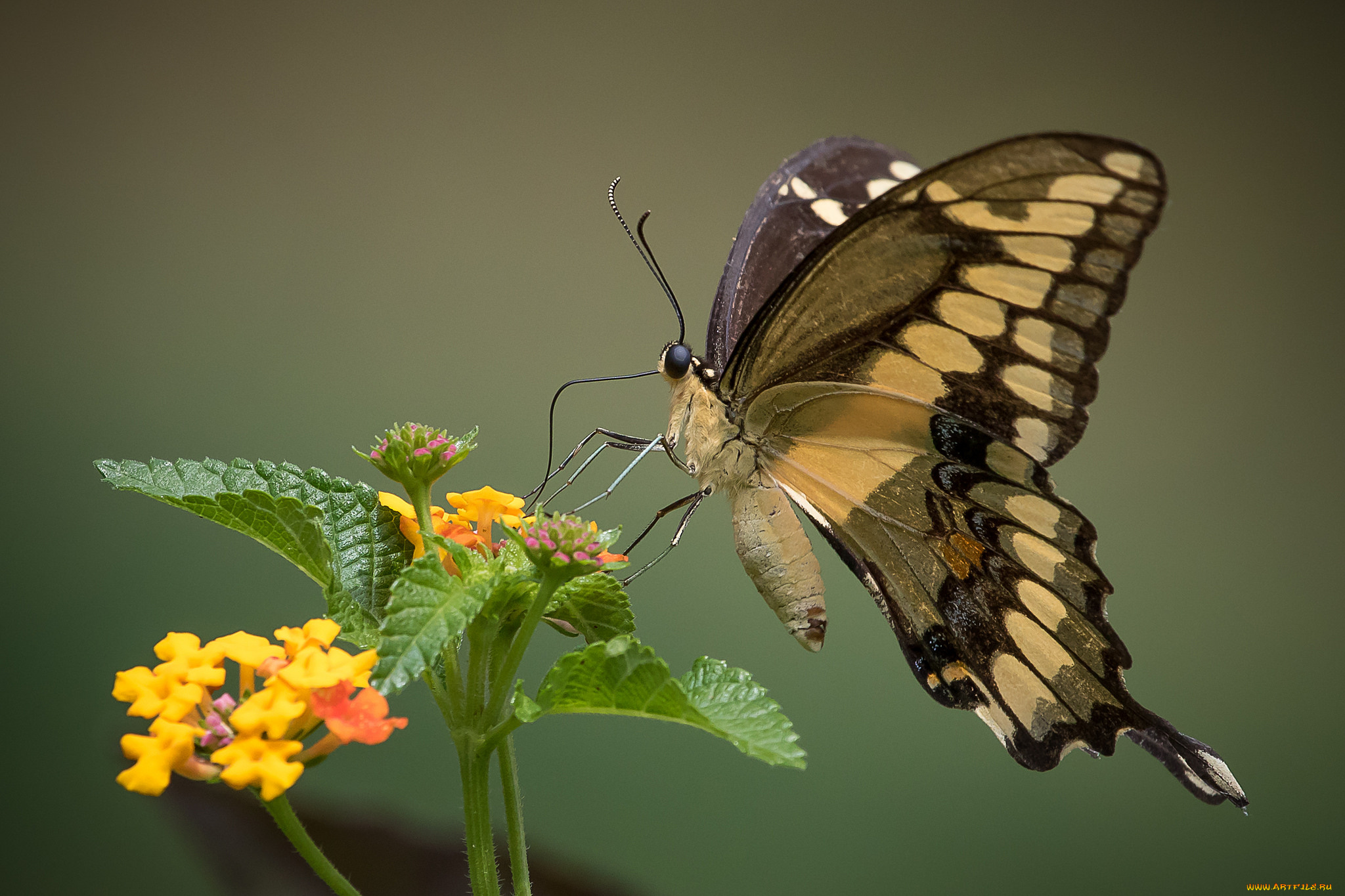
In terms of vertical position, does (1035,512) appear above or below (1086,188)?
below

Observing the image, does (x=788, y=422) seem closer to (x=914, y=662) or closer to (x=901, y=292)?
(x=901, y=292)

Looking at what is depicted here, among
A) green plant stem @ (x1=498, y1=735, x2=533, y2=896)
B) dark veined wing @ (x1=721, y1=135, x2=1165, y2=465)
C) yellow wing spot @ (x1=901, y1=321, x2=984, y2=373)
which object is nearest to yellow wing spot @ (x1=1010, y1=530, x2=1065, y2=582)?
dark veined wing @ (x1=721, y1=135, x2=1165, y2=465)

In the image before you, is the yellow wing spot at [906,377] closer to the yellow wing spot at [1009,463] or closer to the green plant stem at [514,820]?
the yellow wing spot at [1009,463]

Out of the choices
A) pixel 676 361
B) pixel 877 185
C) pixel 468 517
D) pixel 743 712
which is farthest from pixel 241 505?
pixel 877 185

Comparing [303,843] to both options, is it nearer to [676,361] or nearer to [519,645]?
[519,645]

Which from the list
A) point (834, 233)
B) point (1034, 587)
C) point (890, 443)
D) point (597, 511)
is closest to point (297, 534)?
point (834, 233)

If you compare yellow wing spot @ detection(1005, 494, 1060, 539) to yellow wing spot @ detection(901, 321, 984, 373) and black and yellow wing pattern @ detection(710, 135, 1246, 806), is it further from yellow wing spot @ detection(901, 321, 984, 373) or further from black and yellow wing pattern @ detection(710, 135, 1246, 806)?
yellow wing spot @ detection(901, 321, 984, 373)
